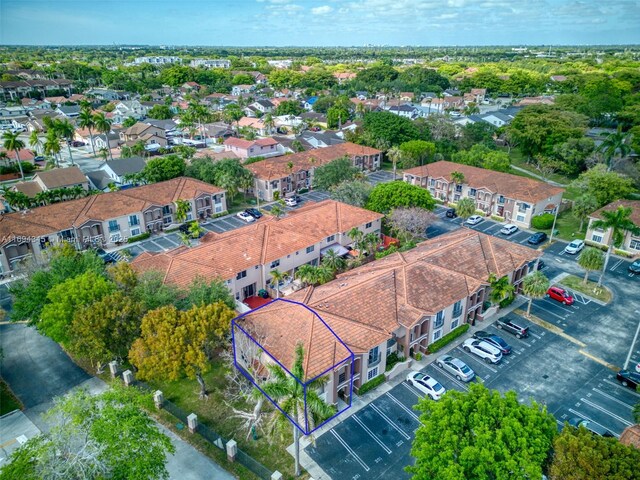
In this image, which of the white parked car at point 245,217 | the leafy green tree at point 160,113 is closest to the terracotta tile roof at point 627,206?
the white parked car at point 245,217

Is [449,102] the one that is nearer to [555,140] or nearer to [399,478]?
[555,140]

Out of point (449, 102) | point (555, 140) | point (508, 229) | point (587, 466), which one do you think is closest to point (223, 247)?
point (587, 466)

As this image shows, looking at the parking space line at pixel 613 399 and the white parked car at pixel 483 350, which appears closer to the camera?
the parking space line at pixel 613 399

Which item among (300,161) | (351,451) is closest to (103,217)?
(300,161)

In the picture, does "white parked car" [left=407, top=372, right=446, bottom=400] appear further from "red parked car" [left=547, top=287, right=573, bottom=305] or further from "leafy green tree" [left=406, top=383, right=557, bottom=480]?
"red parked car" [left=547, top=287, right=573, bottom=305]

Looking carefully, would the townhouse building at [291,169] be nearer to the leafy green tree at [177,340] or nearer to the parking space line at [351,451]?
the leafy green tree at [177,340]

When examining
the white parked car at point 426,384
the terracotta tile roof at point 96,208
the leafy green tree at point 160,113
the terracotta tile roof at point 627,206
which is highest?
the leafy green tree at point 160,113

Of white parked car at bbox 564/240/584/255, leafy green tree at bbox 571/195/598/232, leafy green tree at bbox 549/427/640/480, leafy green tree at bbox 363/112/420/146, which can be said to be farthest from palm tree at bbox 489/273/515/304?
leafy green tree at bbox 363/112/420/146

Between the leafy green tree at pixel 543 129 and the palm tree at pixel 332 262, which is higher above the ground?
the leafy green tree at pixel 543 129

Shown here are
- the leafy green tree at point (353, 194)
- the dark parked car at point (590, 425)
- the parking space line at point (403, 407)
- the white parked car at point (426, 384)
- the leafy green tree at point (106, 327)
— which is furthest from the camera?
the leafy green tree at point (353, 194)
